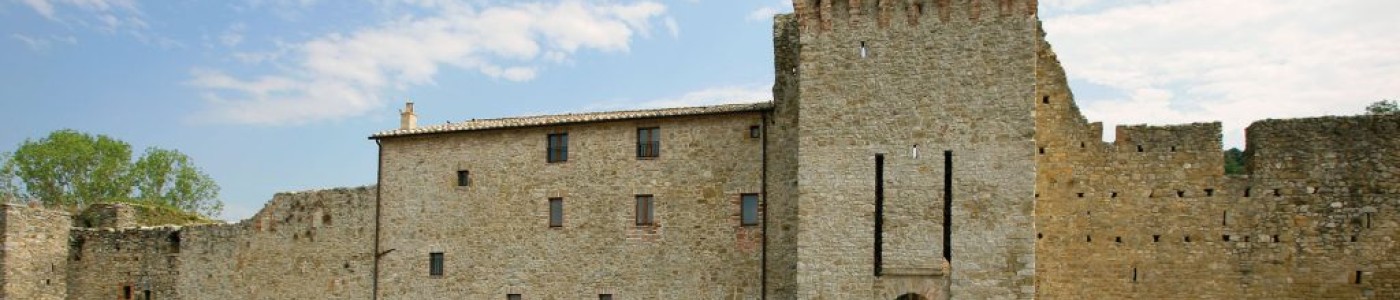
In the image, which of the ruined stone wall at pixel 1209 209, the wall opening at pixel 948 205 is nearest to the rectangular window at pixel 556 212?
the wall opening at pixel 948 205

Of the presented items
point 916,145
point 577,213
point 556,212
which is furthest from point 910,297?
point 556,212

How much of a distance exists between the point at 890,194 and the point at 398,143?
13556mm

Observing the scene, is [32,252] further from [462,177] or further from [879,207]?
[879,207]

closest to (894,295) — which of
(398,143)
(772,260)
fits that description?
(772,260)

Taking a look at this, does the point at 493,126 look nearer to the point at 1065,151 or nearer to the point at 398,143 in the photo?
the point at 398,143

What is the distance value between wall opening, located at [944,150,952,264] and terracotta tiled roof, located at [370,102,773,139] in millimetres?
4705

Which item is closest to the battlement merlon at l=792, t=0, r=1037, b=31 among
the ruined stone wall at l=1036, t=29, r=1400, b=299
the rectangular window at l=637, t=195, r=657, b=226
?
the ruined stone wall at l=1036, t=29, r=1400, b=299

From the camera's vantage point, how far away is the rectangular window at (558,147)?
29453 mm

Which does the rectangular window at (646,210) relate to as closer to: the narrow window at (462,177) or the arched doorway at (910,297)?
the narrow window at (462,177)

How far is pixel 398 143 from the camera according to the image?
103ft

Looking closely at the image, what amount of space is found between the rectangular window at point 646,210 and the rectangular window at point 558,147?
7.52ft

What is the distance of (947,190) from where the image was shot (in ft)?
77.9

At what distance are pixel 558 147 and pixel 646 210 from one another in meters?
2.86

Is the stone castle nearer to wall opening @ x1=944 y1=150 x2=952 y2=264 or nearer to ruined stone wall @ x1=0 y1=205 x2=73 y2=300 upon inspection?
wall opening @ x1=944 y1=150 x2=952 y2=264
